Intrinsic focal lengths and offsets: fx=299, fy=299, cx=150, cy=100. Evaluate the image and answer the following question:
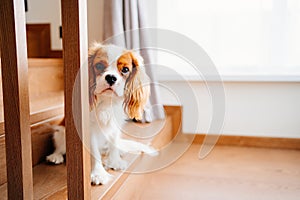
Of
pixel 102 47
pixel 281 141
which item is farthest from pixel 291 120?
pixel 102 47

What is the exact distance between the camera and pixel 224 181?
1.55 m

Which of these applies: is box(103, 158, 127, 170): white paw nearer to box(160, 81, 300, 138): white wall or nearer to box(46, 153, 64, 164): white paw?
box(46, 153, 64, 164): white paw

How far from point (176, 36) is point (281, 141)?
108 centimetres

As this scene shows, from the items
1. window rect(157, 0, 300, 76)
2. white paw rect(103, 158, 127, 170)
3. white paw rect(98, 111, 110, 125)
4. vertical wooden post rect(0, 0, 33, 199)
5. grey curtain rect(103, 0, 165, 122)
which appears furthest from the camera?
window rect(157, 0, 300, 76)

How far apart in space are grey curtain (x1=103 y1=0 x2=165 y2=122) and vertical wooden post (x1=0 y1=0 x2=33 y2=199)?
1012mm

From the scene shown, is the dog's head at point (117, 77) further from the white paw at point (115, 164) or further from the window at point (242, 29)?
the window at point (242, 29)

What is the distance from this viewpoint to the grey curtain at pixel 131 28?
68.7 inches

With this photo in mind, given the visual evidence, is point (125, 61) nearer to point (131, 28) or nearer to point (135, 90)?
point (135, 90)

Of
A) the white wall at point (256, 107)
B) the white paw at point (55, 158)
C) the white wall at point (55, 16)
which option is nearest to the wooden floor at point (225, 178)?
the white wall at point (256, 107)

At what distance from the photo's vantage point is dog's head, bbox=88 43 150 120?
100 cm

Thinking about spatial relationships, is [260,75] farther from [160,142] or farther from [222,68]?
[160,142]

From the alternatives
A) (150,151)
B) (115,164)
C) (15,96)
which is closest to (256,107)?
(150,151)

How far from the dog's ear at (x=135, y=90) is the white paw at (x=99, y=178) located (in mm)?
238

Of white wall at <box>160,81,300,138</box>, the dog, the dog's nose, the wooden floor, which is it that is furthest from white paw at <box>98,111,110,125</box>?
white wall at <box>160,81,300,138</box>
